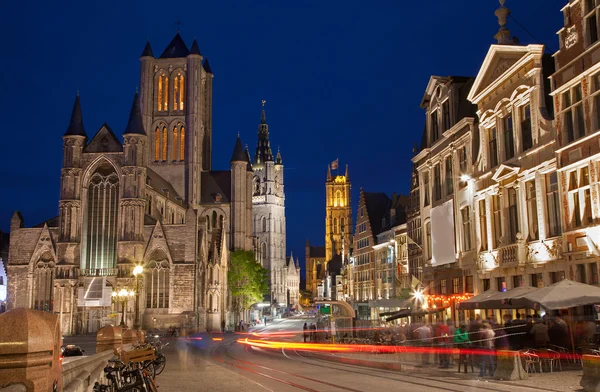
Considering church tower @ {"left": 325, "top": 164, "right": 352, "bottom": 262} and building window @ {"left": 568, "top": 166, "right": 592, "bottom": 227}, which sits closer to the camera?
building window @ {"left": 568, "top": 166, "right": 592, "bottom": 227}

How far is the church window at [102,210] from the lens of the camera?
60594 mm

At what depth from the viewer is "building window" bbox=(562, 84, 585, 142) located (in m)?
18.8

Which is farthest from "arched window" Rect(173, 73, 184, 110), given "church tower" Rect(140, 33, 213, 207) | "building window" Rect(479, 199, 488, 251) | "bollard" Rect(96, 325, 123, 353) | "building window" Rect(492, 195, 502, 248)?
"bollard" Rect(96, 325, 123, 353)

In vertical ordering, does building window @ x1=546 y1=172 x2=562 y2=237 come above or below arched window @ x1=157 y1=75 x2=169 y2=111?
below

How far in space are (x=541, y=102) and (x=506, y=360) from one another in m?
9.78

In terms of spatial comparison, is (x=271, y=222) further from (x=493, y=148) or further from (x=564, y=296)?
(x=564, y=296)

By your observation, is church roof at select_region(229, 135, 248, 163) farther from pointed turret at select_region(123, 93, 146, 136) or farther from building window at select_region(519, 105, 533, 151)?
building window at select_region(519, 105, 533, 151)

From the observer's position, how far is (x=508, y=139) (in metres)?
23.9

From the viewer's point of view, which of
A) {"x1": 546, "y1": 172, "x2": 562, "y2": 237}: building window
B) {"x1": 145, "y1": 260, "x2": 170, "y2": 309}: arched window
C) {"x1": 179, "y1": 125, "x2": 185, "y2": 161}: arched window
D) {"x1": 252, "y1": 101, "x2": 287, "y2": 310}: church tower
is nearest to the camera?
{"x1": 546, "y1": 172, "x2": 562, "y2": 237}: building window

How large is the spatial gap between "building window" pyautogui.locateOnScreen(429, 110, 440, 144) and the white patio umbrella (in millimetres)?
15942

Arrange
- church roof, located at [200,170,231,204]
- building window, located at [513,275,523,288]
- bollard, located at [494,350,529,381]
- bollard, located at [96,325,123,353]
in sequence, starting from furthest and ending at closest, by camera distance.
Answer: church roof, located at [200,170,231,204] → building window, located at [513,275,523,288] → bollard, located at [96,325,123,353] → bollard, located at [494,350,529,381]

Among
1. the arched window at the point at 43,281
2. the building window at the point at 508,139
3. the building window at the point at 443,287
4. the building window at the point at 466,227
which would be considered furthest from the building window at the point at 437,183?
the arched window at the point at 43,281

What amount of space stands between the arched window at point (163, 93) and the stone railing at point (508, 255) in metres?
64.9

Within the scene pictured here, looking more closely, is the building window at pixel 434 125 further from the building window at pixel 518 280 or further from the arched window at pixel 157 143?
the arched window at pixel 157 143
